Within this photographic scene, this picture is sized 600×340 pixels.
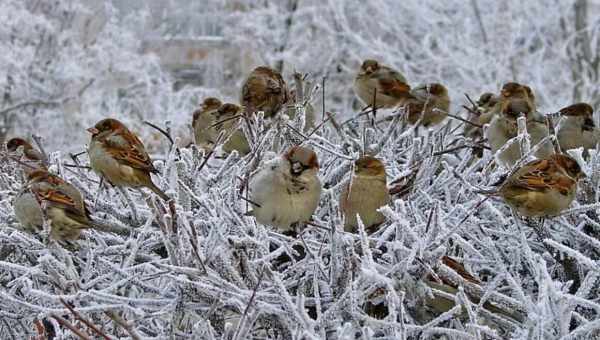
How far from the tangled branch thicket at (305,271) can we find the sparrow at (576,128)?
1286 mm

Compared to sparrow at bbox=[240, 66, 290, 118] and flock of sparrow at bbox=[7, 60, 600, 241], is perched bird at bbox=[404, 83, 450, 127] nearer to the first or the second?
flock of sparrow at bbox=[7, 60, 600, 241]

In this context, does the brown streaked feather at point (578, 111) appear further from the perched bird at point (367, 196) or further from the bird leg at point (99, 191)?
the bird leg at point (99, 191)

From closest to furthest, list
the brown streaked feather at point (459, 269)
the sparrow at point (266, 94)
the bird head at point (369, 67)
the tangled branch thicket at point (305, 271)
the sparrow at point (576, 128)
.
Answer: the tangled branch thicket at point (305, 271)
the brown streaked feather at point (459, 269)
the sparrow at point (266, 94)
the sparrow at point (576, 128)
the bird head at point (369, 67)

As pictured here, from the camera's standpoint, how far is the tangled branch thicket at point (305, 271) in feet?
7.19

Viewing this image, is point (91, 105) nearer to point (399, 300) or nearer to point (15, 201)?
point (15, 201)

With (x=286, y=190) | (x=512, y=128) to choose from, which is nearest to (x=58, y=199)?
(x=286, y=190)

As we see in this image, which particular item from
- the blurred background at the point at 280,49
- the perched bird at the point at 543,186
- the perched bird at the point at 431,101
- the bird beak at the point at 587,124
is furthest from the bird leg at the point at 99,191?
the blurred background at the point at 280,49

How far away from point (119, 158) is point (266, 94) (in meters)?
0.97

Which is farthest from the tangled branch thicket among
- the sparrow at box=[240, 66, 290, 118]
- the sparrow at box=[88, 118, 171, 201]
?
the sparrow at box=[240, 66, 290, 118]

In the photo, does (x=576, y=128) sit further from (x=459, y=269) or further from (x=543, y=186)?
(x=459, y=269)

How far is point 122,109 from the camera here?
15.0 metres

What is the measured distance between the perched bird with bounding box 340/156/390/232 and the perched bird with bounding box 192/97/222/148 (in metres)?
1.84

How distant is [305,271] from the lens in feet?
8.06

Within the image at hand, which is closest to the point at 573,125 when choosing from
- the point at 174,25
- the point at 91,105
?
the point at 91,105
